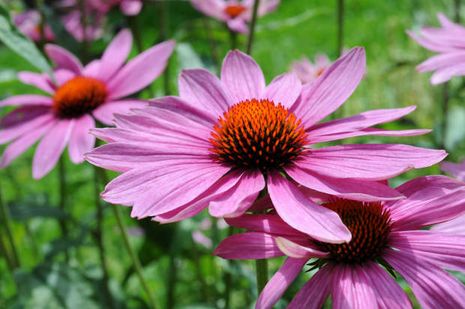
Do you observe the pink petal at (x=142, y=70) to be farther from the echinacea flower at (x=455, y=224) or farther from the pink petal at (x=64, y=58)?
the echinacea flower at (x=455, y=224)

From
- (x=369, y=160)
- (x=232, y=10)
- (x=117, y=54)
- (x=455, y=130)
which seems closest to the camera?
(x=369, y=160)

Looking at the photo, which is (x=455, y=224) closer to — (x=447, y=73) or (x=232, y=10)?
(x=447, y=73)

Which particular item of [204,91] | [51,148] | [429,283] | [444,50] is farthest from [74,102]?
[429,283]

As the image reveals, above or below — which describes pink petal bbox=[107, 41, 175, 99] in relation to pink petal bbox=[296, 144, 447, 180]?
above

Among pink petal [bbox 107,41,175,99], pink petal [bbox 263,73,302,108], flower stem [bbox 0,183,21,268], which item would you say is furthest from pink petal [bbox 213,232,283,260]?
flower stem [bbox 0,183,21,268]

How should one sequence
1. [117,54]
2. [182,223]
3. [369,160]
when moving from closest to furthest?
1. [369,160]
2. [117,54]
3. [182,223]

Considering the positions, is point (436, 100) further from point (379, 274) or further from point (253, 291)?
point (379, 274)

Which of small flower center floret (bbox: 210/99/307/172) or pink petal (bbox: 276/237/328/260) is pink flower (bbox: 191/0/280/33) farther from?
pink petal (bbox: 276/237/328/260)
